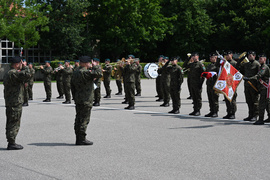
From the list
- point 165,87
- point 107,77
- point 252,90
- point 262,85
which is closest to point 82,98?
point 262,85

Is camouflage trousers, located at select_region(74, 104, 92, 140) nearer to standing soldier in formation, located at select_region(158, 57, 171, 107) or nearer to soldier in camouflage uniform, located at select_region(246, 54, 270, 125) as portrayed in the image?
soldier in camouflage uniform, located at select_region(246, 54, 270, 125)

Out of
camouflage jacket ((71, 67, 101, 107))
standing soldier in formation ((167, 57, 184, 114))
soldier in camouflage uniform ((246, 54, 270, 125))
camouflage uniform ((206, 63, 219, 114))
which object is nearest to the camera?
camouflage jacket ((71, 67, 101, 107))

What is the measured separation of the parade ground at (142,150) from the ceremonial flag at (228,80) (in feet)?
2.95

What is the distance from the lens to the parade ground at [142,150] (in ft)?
19.9

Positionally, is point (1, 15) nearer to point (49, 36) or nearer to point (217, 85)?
point (49, 36)

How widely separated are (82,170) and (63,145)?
6.99ft

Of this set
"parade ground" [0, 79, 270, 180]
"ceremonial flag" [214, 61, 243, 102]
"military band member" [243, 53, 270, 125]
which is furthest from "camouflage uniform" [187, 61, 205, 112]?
"military band member" [243, 53, 270, 125]

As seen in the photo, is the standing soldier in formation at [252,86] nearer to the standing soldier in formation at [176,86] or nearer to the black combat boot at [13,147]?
the standing soldier in formation at [176,86]

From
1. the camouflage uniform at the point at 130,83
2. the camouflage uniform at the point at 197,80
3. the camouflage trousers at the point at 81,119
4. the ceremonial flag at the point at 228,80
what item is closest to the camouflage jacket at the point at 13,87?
the camouflage trousers at the point at 81,119

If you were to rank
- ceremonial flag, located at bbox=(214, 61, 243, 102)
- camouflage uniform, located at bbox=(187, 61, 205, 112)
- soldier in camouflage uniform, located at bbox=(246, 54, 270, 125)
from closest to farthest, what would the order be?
soldier in camouflage uniform, located at bbox=(246, 54, 270, 125)
ceremonial flag, located at bbox=(214, 61, 243, 102)
camouflage uniform, located at bbox=(187, 61, 205, 112)

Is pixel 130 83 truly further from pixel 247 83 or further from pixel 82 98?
pixel 82 98

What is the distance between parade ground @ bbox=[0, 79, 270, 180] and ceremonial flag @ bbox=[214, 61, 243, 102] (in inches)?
35.4

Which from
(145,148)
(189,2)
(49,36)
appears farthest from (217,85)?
(189,2)

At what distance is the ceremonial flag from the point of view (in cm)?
1141
